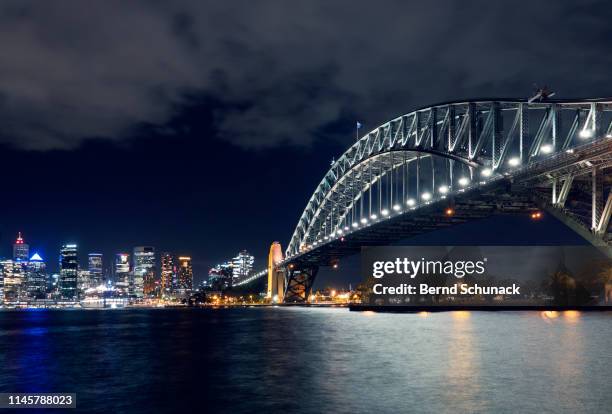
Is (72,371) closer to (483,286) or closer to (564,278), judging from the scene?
(564,278)

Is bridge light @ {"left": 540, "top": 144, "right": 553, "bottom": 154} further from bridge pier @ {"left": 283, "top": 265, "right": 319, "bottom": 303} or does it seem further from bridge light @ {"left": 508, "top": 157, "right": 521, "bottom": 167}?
bridge pier @ {"left": 283, "top": 265, "right": 319, "bottom": 303}

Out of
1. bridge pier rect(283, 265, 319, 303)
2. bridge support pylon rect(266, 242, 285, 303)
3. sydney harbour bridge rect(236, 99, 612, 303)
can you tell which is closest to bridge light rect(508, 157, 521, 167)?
sydney harbour bridge rect(236, 99, 612, 303)

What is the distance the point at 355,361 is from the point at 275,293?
409ft

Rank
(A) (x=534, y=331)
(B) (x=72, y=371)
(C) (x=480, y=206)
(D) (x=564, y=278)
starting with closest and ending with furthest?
(B) (x=72, y=371)
(A) (x=534, y=331)
(C) (x=480, y=206)
(D) (x=564, y=278)

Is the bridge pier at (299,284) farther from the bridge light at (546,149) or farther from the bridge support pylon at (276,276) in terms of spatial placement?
the bridge light at (546,149)

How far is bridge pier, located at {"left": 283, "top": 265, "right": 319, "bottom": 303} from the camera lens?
148 m

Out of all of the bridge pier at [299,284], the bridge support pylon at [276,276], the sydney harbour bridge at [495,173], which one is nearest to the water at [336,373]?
the sydney harbour bridge at [495,173]

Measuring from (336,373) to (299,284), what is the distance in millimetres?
124391

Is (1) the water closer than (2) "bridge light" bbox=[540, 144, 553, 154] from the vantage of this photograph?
Yes

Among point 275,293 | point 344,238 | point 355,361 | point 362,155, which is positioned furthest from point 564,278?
point 275,293

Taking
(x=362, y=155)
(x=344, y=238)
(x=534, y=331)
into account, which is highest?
(x=362, y=155)

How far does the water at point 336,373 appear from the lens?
22.2 meters

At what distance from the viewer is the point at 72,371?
106 feet

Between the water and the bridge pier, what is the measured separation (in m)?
98.7
